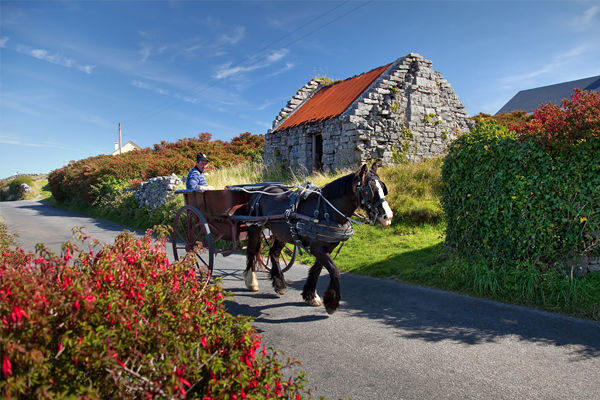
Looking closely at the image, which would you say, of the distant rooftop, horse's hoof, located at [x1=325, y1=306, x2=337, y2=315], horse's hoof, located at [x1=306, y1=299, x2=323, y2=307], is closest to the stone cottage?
horse's hoof, located at [x1=306, y1=299, x2=323, y2=307]

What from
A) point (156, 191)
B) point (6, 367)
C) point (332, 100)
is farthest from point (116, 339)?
point (332, 100)

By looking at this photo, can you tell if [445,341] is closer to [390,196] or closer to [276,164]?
[390,196]

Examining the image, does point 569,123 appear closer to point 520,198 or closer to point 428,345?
point 520,198

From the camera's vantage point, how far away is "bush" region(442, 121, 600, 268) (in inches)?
203

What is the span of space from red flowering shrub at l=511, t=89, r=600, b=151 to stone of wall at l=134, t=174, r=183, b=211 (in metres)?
13.3

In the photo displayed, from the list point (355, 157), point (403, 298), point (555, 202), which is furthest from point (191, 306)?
point (355, 157)

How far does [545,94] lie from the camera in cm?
3894

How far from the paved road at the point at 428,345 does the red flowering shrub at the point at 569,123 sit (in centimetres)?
252

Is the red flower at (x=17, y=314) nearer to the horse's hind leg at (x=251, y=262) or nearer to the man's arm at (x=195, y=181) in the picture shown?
the horse's hind leg at (x=251, y=262)

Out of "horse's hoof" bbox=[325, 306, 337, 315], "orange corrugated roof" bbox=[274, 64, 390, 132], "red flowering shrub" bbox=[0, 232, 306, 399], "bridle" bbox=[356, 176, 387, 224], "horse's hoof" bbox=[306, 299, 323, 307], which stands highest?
"orange corrugated roof" bbox=[274, 64, 390, 132]

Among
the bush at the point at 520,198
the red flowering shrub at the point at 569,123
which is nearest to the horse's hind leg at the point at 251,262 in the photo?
the bush at the point at 520,198

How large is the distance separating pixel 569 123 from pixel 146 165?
20.8m

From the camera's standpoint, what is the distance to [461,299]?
5.37 metres

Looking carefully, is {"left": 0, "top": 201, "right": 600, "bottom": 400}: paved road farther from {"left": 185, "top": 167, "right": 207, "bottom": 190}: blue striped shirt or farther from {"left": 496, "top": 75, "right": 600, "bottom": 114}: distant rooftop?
{"left": 496, "top": 75, "right": 600, "bottom": 114}: distant rooftop
